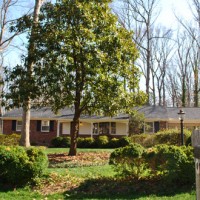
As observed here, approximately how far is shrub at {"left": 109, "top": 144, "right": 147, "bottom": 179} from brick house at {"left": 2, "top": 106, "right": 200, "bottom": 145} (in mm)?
23467

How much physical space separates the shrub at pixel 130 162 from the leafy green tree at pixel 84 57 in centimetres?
591

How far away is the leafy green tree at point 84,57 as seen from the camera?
15.8m

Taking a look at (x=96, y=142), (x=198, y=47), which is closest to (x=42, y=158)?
(x=96, y=142)

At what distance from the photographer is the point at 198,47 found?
43.0 m

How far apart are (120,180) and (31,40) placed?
30.7ft

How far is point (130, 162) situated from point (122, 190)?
103 cm

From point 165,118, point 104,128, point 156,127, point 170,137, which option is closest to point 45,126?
point 104,128

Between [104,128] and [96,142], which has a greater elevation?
[104,128]

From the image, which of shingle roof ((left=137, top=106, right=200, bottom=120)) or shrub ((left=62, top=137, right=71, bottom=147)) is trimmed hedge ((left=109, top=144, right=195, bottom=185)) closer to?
shrub ((left=62, top=137, right=71, bottom=147))

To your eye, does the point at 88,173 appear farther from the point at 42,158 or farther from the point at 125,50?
the point at 125,50

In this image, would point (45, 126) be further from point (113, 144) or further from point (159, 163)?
point (159, 163)

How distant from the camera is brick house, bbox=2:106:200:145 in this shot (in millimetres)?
33969

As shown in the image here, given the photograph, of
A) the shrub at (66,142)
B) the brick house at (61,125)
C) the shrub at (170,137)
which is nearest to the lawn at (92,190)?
the shrub at (170,137)

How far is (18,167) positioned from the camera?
941 centimetres
